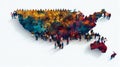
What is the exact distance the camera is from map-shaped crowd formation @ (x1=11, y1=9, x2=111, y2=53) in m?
10.7

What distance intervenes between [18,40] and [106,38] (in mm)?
1376

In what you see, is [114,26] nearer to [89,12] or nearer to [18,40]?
[89,12]

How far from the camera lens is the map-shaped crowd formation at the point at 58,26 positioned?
1068cm

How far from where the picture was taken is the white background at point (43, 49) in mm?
10492

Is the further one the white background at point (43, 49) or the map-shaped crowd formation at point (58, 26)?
the map-shaped crowd formation at point (58, 26)

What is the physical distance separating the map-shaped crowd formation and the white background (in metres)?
0.09

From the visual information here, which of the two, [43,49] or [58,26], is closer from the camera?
[43,49]

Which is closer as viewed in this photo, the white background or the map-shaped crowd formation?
the white background

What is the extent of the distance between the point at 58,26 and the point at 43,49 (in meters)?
0.44

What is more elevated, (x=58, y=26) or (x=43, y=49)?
(x=58, y=26)

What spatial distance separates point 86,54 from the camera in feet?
34.9

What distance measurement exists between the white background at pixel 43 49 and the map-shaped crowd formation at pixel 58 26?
9 cm

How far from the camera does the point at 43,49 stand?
1060 centimetres

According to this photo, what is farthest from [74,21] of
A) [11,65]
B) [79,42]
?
[11,65]
